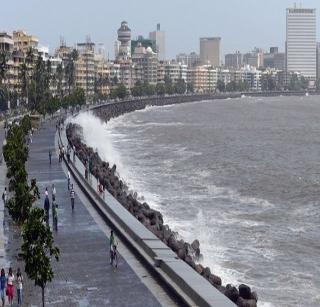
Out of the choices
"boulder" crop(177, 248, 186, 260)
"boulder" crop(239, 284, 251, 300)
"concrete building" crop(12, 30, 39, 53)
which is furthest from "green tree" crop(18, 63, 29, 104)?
"boulder" crop(239, 284, 251, 300)

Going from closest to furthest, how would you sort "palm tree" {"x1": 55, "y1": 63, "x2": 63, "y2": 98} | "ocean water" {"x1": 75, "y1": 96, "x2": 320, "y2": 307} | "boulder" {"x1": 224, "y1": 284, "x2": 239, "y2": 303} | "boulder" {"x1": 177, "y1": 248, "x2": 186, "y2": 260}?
"boulder" {"x1": 224, "y1": 284, "x2": 239, "y2": 303} < "boulder" {"x1": 177, "y1": 248, "x2": 186, "y2": 260} < "ocean water" {"x1": 75, "y1": 96, "x2": 320, "y2": 307} < "palm tree" {"x1": 55, "y1": 63, "x2": 63, "y2": 98}

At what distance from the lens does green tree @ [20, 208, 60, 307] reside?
19328 mm

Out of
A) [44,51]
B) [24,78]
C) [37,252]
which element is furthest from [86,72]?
[37,252]

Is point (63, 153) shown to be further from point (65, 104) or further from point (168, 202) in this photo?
point (65, 104)

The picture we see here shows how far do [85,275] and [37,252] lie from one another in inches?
135

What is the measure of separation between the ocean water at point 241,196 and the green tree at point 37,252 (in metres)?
7.37

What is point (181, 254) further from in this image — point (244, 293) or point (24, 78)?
point (24, 78)

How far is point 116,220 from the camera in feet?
97.0

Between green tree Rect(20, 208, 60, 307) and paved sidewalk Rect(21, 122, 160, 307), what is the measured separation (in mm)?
849

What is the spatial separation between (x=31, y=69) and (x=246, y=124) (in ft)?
102

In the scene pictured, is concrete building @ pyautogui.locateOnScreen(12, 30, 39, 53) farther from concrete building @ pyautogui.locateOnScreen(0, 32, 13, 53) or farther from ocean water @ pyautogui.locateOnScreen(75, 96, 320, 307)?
ocean water @ pyautogui.locateOnScreen(75, 96, 320, 307)

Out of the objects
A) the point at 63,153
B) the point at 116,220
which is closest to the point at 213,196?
the point at 63,153

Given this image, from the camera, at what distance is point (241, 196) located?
148 feet

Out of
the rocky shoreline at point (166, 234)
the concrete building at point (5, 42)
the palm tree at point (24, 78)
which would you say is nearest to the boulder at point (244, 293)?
the rocky shoreline at point (166, 234)
